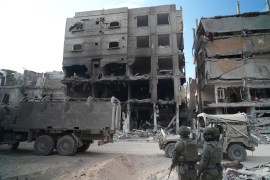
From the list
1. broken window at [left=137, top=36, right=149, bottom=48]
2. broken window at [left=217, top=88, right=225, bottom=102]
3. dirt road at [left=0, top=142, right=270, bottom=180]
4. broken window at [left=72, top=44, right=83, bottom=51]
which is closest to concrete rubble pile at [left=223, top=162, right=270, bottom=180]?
dirt road at [left=0, top=142, right=270, bottom=180]

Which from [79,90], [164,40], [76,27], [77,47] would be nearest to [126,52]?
[164,40]

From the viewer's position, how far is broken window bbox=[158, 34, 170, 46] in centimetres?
3052

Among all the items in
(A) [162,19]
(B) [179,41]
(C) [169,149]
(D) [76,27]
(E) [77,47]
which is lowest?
(C) [169,149]

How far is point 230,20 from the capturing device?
29.7 m

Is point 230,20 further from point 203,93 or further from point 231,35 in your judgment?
point 203,93

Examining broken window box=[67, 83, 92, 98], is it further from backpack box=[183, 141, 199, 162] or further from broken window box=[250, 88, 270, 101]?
backpack box=[183, 141, 199, 162]

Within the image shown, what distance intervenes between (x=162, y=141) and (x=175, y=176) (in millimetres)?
4460

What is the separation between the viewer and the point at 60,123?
11531 mm

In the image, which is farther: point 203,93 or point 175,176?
point 203,93

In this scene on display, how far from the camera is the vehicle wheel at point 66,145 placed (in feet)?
36.7

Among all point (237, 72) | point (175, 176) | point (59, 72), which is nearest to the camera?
point (175, 176)

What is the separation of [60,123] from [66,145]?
3.69ft

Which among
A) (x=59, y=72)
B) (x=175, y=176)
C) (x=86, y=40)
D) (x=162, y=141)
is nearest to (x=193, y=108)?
(x=86, y=40)

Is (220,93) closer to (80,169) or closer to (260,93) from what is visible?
(260,93)
